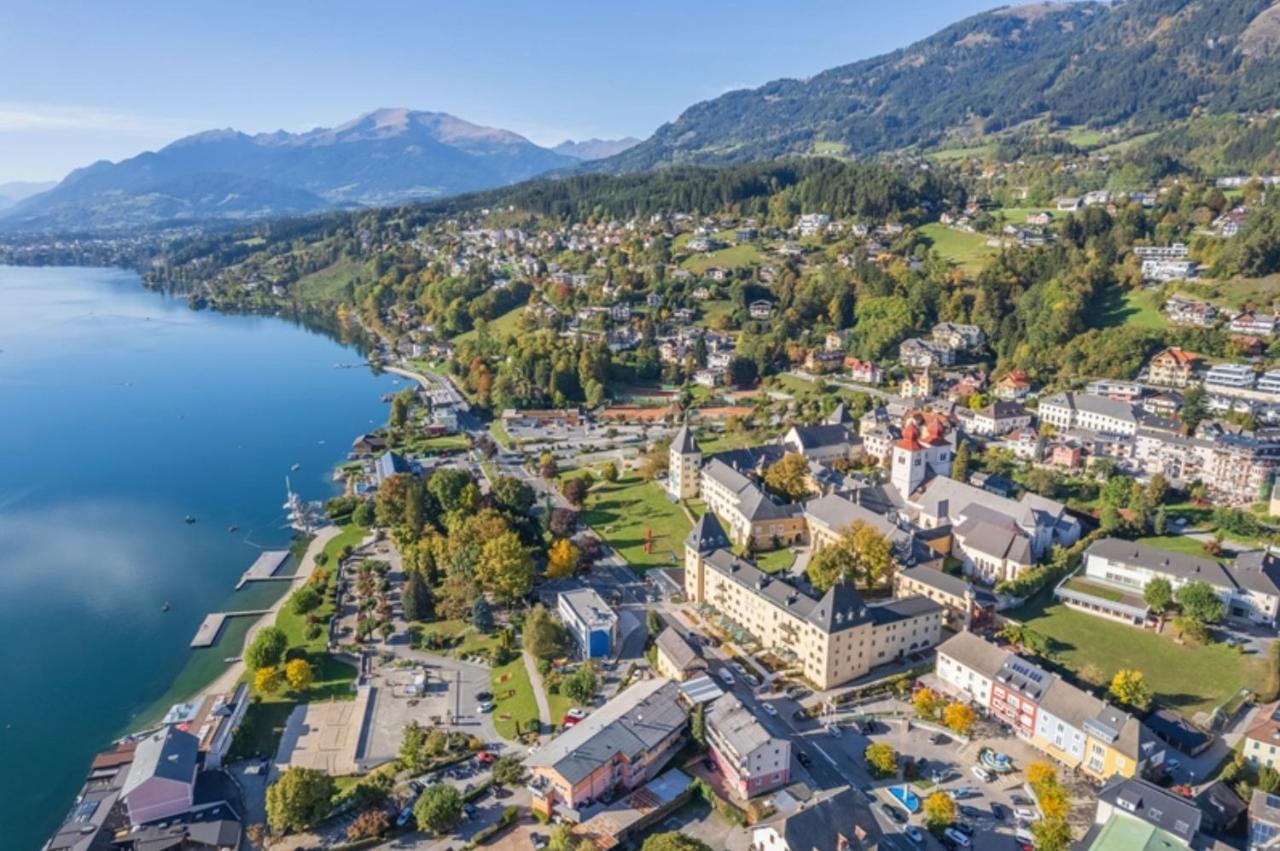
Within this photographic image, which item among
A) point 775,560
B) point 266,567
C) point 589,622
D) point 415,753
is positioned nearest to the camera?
point 415,753

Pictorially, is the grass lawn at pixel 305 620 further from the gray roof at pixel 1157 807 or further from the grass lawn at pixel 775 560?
the gray roof at pixel 1157 807

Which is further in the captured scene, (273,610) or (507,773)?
(273,610)

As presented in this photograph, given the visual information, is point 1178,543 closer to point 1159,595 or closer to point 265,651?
point 1159,595

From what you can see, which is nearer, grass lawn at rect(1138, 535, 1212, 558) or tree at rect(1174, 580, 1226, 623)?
tree at rect(1174, 580, 1226, 623)

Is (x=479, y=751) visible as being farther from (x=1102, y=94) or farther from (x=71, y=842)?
(x=1102, y=94)

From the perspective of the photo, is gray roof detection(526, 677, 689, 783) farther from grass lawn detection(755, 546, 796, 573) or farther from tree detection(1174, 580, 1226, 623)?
tree detection(1174, 580, 1226, 623)

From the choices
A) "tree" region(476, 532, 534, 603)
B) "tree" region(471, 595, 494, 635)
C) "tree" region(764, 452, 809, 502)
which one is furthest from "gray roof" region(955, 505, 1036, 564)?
"tree" region(471, 595, 494, 635)

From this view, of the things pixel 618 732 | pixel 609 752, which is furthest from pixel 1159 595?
pixel 609 752
